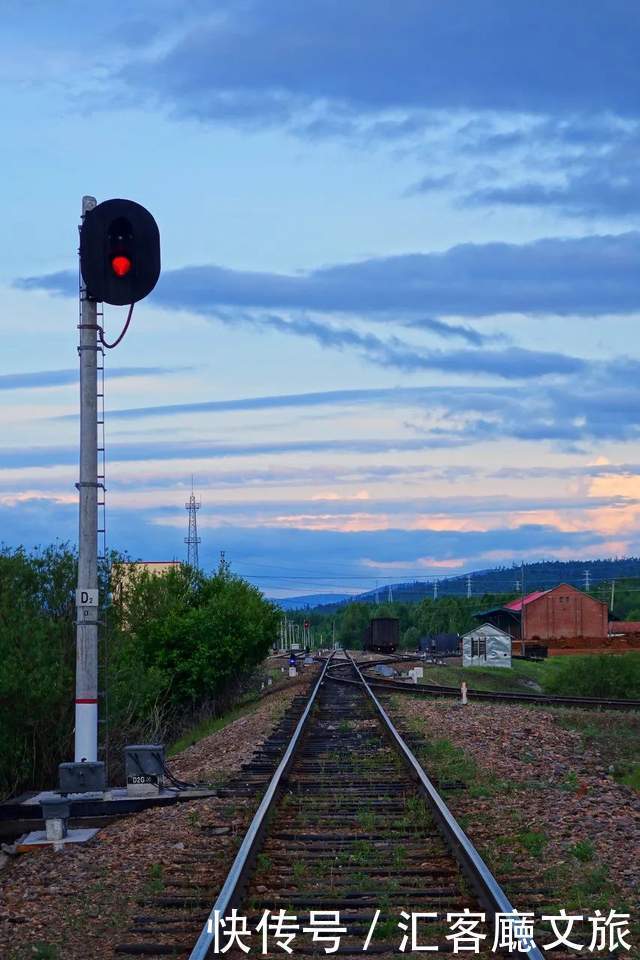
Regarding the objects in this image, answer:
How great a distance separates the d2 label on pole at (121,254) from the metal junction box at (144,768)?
4943mm

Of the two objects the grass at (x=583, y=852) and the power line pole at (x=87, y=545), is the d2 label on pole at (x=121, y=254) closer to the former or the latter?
the power line pole at (x=87, y=545)

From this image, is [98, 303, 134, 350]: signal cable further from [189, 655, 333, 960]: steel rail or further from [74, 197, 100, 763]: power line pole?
[189, 655, 333, 960]: steel rail

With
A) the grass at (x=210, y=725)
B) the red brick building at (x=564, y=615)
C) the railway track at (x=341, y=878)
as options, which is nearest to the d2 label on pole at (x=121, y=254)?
the railway track at (x=341, y=878)

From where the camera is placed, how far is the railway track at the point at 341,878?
23.1 ft

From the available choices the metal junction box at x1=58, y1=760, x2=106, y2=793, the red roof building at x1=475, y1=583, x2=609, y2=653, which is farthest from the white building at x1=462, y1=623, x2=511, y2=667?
the metal junction box at x1=58, y1=760, x2=106, y2=793

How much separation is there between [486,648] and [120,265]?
57.1 m

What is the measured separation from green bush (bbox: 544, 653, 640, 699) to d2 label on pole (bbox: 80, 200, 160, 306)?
115 ft

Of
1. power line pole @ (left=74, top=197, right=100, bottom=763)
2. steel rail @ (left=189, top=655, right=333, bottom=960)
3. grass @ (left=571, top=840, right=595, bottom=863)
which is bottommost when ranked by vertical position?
grass @ (left=571, top=840, right=595, bottom=863)

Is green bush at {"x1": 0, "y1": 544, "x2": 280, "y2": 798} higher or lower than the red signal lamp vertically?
lower

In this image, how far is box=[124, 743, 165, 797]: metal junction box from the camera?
12.6 meters

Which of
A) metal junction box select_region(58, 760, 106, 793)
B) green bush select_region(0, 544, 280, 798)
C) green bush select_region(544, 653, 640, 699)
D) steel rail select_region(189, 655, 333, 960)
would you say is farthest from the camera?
green bush select_region(544, 653, 640, 699)

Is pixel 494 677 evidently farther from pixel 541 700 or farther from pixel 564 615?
pixel 564 615

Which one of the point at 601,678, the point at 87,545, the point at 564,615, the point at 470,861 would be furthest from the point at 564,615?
the point at 470,861

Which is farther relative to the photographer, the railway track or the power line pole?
the power line pole
